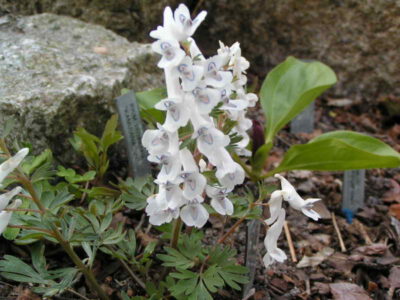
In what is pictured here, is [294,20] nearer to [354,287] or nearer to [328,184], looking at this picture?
[328,184]

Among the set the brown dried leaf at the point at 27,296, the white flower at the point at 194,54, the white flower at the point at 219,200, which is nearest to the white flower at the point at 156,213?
the white flower at the point at 219,200

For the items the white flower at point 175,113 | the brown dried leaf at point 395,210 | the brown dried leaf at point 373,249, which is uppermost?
the white flower at point 175,113

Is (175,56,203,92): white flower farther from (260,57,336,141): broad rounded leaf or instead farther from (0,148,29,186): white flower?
(260,57,336,141): broad rounded leaf

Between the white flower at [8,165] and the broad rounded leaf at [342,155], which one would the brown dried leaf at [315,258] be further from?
the white flower at [8,165]

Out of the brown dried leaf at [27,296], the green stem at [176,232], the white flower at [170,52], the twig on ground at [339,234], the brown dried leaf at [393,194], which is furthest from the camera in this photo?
the brown dried leaf at [393,194]

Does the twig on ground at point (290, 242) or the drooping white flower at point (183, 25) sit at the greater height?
the drooping white flower at point (183, 25)

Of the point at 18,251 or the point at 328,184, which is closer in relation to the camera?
the point at 18,251

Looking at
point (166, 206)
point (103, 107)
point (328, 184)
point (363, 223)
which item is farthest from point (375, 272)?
point (103, 107)
